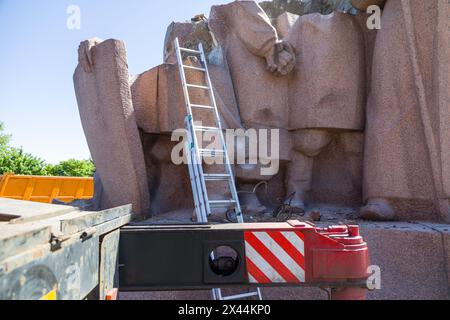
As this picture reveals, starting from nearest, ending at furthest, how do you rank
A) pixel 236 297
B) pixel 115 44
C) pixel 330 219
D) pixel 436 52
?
pixel 236 297 < pixel 436 52 < pixel 330 219 < pixel 115 44

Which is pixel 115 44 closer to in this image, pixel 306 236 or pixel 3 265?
pixel 306 236

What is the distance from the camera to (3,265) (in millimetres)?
755

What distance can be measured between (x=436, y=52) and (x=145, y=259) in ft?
8.15

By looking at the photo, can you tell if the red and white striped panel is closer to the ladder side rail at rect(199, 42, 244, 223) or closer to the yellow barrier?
the ladder side rail at rect(199, 42, 244, 223)

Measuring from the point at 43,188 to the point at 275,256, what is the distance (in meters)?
8.29

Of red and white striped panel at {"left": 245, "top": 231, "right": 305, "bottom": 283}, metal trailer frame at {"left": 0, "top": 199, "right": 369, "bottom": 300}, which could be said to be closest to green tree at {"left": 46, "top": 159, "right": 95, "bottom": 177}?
metal trailer frame at {"left": 0, "top": 199, "right": 369, "bottom": 300}

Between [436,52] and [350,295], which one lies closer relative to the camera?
[350,295]

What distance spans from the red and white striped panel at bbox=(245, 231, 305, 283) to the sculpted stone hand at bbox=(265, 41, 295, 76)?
228 cm

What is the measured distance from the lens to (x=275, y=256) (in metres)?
1.52

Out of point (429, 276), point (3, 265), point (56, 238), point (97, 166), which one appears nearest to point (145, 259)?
point (56, 238)

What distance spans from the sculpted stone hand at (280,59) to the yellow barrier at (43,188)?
533 centimetres

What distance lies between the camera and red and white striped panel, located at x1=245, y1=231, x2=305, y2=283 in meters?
1.51

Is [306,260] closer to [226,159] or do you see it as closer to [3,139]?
[226,159]

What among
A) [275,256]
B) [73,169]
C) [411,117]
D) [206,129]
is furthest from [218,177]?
[73,169]
